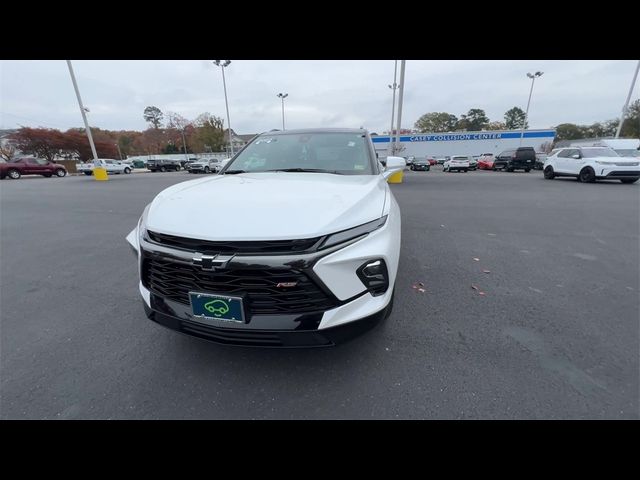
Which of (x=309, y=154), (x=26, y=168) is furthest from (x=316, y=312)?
(x=26, y=168)

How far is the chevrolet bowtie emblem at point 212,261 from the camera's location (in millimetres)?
1482

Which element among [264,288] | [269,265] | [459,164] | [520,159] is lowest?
[459,164]

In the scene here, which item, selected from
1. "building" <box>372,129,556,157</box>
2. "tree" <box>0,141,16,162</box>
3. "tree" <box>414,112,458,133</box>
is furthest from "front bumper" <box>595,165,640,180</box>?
"tree" <box>414,112,458,133</box>

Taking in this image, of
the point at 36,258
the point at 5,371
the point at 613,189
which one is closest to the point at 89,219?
the point at 36,258

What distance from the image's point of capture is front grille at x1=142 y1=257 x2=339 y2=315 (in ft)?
4.93

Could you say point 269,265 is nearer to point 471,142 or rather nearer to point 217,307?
point 217,307

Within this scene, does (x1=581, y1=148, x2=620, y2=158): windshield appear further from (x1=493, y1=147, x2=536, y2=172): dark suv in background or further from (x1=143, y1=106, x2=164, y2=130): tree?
(x1=143, y1=106, x2=164, y2=130): tree

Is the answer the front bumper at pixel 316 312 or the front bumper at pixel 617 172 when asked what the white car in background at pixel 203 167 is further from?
the front bumper at pixel 316 312

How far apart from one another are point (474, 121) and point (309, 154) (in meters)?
93.5

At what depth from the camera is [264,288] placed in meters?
1.53

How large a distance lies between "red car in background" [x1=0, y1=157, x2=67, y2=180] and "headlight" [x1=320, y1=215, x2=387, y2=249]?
1318 inches

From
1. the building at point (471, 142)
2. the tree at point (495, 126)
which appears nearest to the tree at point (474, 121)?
the tree at point (495, 126)
